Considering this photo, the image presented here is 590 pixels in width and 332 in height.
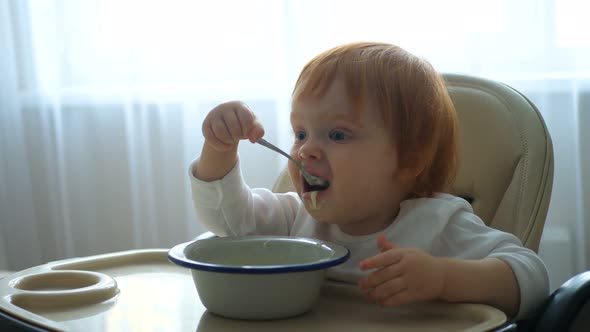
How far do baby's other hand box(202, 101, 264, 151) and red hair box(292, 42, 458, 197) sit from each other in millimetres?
79

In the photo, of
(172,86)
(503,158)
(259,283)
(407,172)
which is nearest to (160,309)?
(259,283)

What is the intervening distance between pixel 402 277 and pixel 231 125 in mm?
306

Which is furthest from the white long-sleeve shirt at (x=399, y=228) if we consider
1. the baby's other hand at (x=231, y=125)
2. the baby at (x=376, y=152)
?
the baby's other hand at (x=231, y=125)

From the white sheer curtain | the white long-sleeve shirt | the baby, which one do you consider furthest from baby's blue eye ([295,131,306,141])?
the white sheer curtain

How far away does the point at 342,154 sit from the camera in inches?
35.7

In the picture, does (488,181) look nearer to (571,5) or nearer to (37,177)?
(571,5)

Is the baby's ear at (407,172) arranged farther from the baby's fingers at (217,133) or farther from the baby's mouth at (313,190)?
the baby's fingers at (217,133)

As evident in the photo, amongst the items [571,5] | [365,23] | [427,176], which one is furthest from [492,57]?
[427,176]

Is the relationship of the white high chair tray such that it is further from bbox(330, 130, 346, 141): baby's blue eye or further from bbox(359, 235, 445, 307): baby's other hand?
bbox(330, 130, 346, 141): baby's blue eye

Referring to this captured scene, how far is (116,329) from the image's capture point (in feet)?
2.45

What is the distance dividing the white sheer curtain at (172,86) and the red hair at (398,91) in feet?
3.25

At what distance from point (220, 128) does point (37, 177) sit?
164 centimetres

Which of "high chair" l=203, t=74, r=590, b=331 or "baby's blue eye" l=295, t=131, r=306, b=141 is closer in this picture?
"baby's blue eye" l=295, t=131, r=306, b=141

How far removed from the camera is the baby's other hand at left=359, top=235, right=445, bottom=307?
758 millimetres
